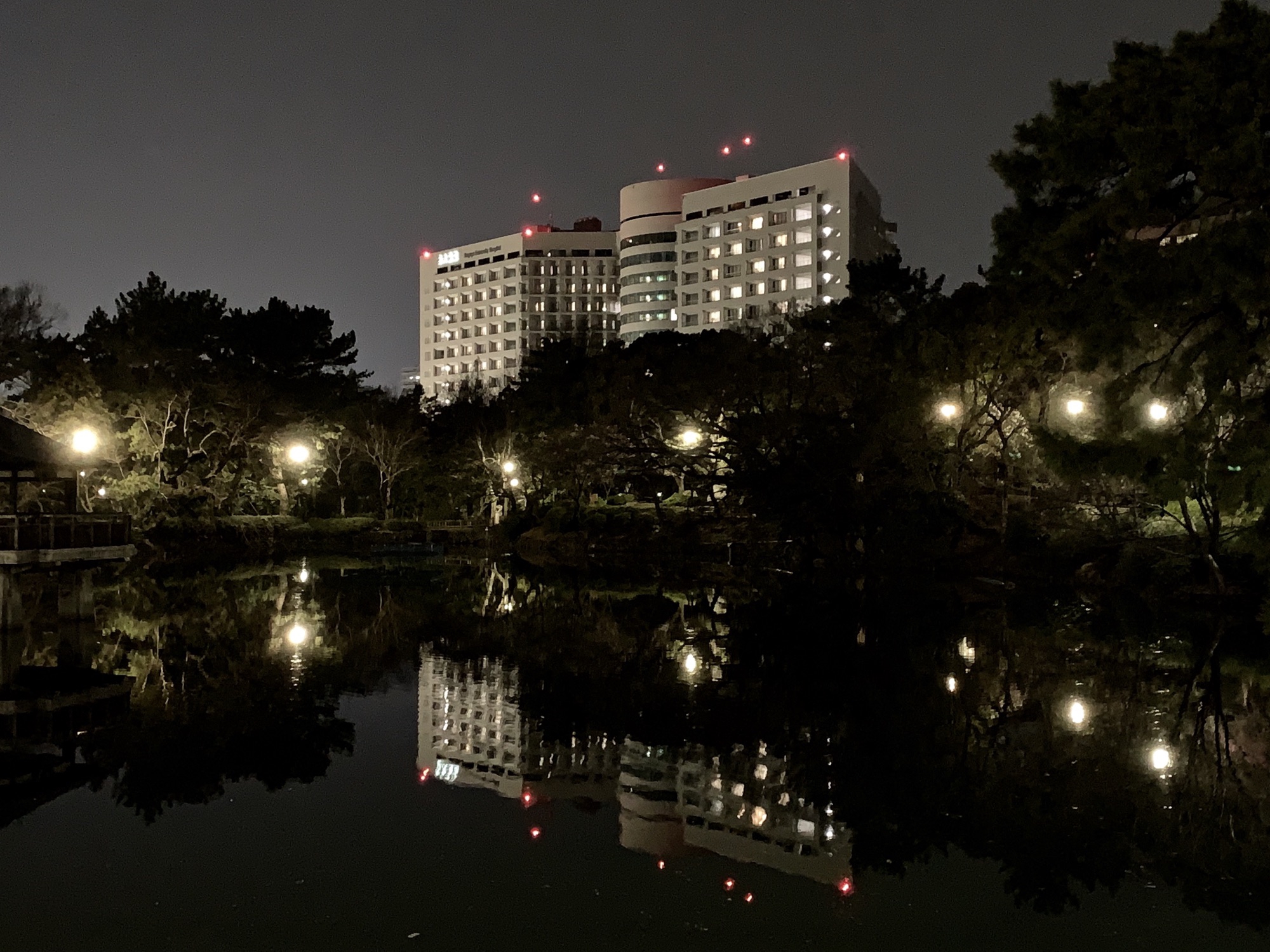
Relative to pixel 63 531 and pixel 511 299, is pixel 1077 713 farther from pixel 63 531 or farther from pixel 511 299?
pixel 511 299

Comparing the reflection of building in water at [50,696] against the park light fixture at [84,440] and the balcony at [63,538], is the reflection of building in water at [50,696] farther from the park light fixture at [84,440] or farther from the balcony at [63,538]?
the park light fixture at [84,440]

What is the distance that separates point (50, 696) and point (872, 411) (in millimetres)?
20050

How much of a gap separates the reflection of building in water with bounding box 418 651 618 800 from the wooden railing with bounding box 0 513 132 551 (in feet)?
23.1

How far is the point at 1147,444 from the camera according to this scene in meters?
15.5

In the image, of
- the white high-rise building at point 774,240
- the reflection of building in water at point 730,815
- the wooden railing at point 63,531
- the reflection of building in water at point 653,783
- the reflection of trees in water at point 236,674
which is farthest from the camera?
the white high-rise building at point 774,240

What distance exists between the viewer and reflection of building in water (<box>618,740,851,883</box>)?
7664 mm

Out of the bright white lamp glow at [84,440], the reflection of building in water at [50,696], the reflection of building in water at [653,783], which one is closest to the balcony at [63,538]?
the reflection of building in water at [50,696]

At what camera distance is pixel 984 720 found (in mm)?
11477

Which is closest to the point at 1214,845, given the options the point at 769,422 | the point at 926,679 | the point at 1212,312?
the point at 926,679

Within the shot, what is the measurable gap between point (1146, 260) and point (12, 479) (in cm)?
1870

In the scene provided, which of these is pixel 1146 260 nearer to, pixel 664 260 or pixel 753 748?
pixel 753 748

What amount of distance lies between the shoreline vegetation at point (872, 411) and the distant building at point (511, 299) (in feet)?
191

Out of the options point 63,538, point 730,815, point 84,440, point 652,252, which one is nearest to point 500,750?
point 730,815

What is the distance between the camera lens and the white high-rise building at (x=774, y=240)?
292 ft
